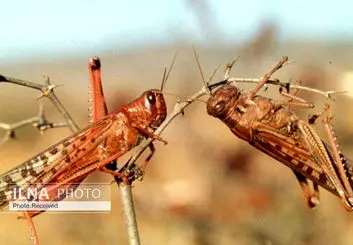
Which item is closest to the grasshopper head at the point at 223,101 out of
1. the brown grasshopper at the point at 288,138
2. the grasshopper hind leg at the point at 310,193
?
the brown grasshopper at the point at 288,138

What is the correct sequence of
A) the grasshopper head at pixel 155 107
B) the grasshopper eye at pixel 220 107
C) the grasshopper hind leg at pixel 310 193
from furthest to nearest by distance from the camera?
the grasshopper hind leg at pixel 310 193 < the grasshopper eye at pixel 220 107 < the grasshopper head at pixel 155 107

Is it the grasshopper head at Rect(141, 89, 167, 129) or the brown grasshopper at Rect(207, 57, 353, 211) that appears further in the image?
the brown grasshopper at Rect(207, 57, 353, 211)

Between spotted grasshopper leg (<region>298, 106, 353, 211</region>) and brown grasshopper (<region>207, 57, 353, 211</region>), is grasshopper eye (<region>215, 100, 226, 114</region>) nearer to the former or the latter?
brown grasshopper (<region>207, 57, 353, 211</region>)

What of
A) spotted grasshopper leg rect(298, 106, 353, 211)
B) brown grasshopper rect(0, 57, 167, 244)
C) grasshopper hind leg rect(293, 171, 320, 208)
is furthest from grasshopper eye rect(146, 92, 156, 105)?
grasshopper hind leg rect(293, 171, 320, 208)

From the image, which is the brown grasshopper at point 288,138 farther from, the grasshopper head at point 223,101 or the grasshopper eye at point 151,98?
the grasshopper eye at point 151,98

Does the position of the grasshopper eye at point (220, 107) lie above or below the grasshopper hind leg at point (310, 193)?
above

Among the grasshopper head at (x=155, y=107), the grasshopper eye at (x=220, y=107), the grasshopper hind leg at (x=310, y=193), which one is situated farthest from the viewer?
the grasshopper hind leg at (x=310, y=193)

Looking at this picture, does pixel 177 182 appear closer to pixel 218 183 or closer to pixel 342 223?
pixel 218 183

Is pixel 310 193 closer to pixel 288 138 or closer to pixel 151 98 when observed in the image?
pixel 288 138

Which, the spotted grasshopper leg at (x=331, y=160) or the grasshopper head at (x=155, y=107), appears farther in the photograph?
the spotted grasshopper leg at (x=331, y=160)
